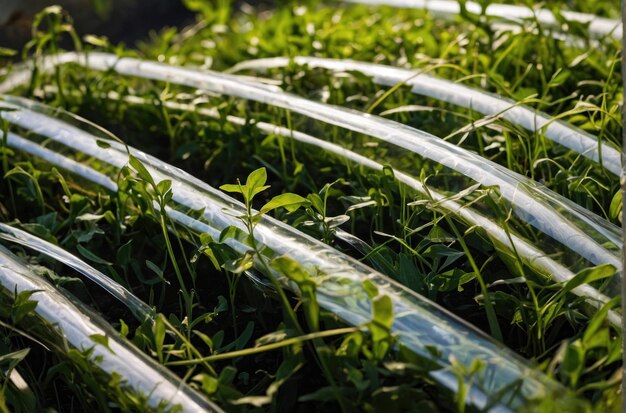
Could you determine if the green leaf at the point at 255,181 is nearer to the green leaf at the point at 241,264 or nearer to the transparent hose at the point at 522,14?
the green leaf at the point at 241,264

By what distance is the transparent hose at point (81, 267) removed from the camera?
1595 millimetres

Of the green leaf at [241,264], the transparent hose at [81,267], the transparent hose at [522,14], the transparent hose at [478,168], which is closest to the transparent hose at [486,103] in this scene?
the transparent hose at [478,168]

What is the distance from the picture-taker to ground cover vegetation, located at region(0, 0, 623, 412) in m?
1.34

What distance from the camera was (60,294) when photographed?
62.8 inches

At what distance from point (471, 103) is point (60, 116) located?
40.0 inches

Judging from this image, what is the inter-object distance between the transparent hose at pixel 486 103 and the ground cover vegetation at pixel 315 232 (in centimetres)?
3

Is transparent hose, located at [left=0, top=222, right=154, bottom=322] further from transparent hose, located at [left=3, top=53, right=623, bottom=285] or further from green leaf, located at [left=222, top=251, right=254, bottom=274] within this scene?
transparent hose, located at [left=3, top=53, right=623, bottom=285]

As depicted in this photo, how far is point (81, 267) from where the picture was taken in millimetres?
1667

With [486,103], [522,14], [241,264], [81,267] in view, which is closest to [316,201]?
[241,264]

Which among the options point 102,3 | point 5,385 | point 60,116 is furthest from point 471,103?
point 102,3

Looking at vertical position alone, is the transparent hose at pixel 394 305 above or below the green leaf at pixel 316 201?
below

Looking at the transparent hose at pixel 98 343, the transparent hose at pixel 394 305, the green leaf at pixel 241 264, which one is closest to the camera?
the transparent hose at pixel 394 305

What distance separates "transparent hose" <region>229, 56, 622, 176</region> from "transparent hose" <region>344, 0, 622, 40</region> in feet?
1.22

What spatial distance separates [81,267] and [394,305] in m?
0.62
